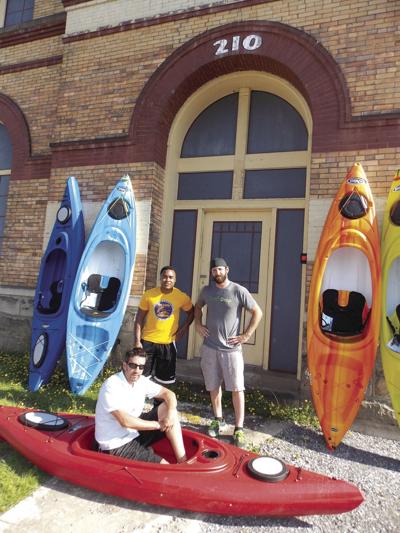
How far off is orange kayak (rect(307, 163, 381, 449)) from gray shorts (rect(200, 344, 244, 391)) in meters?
0.95

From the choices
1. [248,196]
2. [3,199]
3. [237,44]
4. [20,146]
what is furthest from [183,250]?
[3,199]

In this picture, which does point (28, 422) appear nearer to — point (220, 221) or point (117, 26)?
point (220, 221)

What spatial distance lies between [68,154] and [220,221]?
9.08 ft

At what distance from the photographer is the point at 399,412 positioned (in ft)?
13.9

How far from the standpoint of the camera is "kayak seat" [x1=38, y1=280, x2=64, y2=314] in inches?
243

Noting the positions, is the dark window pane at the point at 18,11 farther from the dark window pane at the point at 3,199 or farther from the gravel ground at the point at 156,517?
the gravel ground at the point at 156,517

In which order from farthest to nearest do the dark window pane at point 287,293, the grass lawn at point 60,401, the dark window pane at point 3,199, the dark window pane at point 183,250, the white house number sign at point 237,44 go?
the dark window pane at point 3,199
the dark window pane at point 183,250
the white house number sign at point 237,44
the dark window pane at point 287,293
the grass lawn at point 60,401

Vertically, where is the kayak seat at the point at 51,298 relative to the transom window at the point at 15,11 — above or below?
below

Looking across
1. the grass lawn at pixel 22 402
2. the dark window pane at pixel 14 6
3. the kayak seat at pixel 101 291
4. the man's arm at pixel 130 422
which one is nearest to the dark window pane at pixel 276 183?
the kayak seat at pixel 101 291

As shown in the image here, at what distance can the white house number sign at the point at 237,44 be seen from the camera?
19.9 feet

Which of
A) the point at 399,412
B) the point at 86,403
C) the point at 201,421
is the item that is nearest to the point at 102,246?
the point at 86,403

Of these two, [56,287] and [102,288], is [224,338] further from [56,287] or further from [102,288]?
[56,287]

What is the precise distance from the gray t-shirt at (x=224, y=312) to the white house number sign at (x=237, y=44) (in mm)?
3793

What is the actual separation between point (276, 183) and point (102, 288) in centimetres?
300
